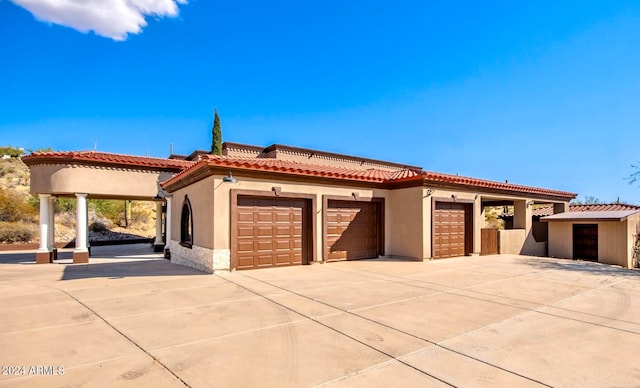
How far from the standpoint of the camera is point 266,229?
1221 cm

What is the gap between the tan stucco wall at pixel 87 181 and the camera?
15.1 meters

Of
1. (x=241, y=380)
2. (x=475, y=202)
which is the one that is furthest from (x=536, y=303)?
(x=475, y=202)

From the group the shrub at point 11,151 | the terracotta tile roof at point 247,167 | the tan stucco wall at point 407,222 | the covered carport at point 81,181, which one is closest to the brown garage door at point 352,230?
the tan stucco wall at point 407,222

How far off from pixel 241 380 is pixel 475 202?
619 inches

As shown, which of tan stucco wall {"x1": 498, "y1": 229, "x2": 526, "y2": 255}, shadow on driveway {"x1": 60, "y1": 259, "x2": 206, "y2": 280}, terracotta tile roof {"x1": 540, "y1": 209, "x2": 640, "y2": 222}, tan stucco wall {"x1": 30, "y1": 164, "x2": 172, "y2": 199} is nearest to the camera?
shadow on driveway {"x1": 60, "y1": 259, "x2": 206, "y2": 280}

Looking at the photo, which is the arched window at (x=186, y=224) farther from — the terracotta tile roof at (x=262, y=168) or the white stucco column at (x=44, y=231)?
the white stucco column at (x=44, y=231)

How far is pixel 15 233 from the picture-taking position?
2408cm

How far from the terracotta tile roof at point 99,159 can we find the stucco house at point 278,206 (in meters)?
0.05

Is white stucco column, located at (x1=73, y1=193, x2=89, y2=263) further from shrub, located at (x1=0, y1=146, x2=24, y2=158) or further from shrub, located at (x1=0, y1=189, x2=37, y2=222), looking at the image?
shrub, located at (x1=0, y1=146, x2=24, y2=158)

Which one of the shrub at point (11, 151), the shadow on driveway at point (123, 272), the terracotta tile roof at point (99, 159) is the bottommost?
the shadow on driveway at point (123, 272)

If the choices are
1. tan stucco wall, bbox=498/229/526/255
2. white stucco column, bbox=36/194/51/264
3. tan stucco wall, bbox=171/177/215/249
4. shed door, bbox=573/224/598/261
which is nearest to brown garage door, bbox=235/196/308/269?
tan stucco wall, bbox=171/177/215/249

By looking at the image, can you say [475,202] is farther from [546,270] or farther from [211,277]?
[211,277]

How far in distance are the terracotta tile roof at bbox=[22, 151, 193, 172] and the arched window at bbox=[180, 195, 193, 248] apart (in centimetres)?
385

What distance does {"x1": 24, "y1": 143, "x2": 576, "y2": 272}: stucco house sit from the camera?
37.9 ft
